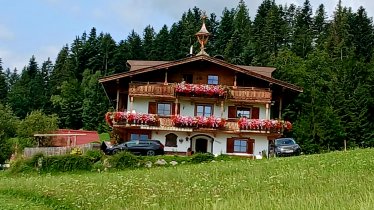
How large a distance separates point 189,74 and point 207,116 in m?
3.87

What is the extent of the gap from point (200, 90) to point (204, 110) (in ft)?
7.29

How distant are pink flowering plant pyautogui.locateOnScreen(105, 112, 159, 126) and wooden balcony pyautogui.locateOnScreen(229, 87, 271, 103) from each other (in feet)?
21.8

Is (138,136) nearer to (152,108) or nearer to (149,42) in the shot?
(152,108)

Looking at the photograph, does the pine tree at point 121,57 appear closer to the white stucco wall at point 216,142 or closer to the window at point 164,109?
the window at point 164,109

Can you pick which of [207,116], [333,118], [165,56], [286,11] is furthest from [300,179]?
[286,11]

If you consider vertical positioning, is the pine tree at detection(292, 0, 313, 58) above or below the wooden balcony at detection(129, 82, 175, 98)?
above

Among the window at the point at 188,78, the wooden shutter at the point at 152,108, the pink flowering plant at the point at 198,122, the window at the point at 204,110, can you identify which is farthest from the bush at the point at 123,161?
the window at the point at 188,78

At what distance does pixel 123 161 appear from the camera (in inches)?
1335

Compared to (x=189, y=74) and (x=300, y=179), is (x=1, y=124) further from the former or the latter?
(x=300, y=179)

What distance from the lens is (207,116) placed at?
4556cm

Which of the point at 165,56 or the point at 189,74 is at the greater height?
the point at 165,56

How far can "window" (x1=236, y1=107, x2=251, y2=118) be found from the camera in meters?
46.0

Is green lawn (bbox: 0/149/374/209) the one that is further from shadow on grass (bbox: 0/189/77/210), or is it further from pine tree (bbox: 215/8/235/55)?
pine tree (bbox: 215/8/235/55)

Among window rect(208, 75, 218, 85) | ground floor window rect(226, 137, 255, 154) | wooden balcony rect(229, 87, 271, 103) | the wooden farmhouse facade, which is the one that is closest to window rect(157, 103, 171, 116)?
the wooden farmhouse facade
